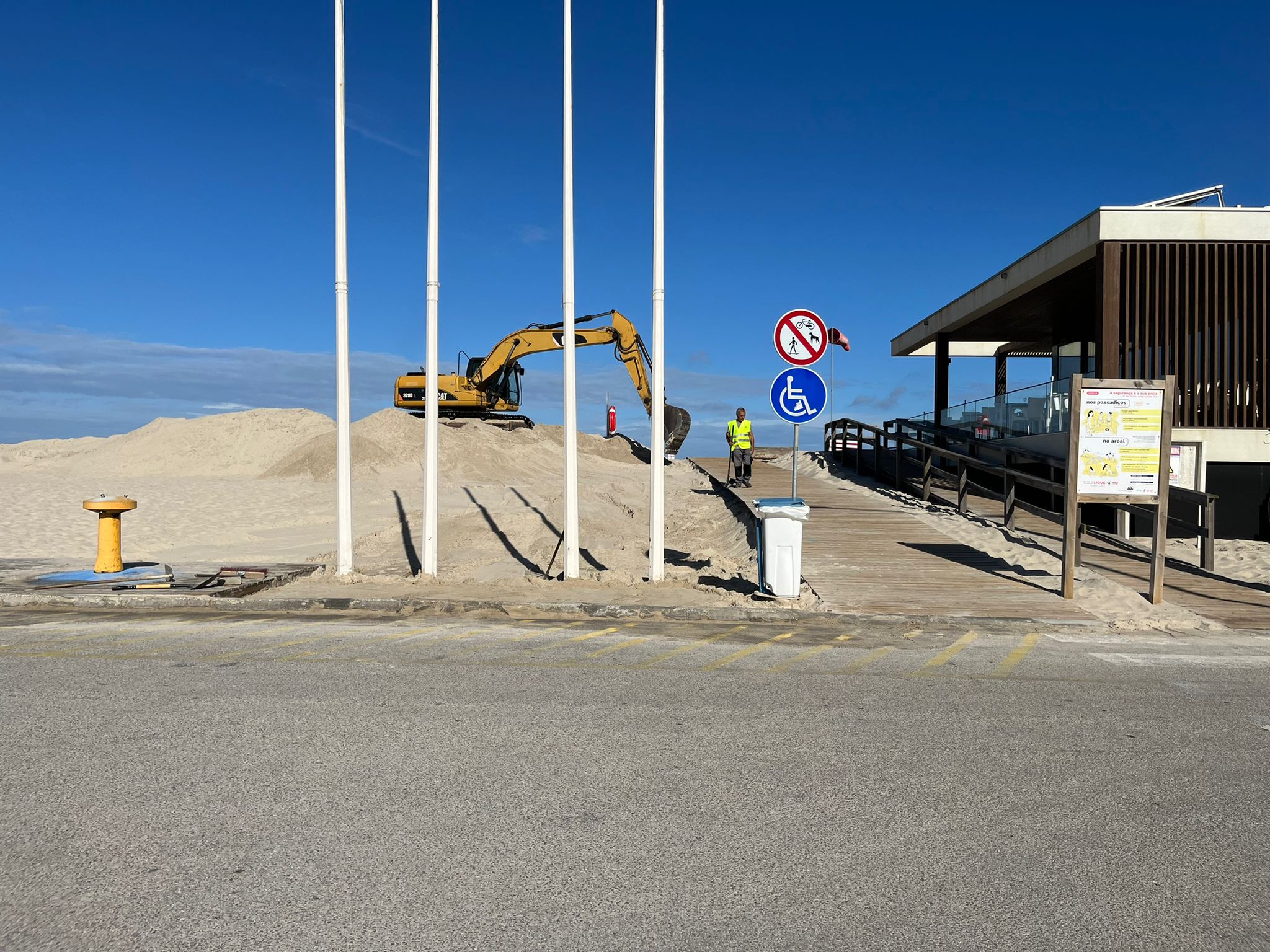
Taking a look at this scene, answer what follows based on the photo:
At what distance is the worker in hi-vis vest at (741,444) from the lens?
22.7 meters

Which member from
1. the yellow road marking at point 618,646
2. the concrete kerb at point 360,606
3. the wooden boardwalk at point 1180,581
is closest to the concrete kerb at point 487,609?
the concrete kerb at point 360,606

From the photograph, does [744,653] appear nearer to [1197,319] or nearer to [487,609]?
[487,609]

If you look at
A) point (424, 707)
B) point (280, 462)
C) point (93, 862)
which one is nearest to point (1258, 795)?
point (424, 707)

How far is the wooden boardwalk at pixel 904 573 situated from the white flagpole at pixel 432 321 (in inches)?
196

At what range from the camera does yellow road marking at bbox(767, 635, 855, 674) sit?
7.46m

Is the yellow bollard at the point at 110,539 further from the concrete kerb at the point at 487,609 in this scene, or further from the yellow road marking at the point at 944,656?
the yellow road marking at the point at 944,656

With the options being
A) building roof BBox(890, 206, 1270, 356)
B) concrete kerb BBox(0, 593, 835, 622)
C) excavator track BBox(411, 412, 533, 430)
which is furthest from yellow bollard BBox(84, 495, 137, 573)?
excavator track BBox(411, 412, 533, 430)

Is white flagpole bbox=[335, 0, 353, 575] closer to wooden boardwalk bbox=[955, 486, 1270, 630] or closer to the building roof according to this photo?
wooden boardwalk bbox=[955, 486, 1270, 630]

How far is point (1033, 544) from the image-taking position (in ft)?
49.3

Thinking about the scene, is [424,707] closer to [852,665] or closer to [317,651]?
[317,651]

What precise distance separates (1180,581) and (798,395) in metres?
5.80

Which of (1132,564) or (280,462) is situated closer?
(1132,564)

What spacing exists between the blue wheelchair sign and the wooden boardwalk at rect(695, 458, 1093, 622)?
205 cm

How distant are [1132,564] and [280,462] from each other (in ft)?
99.7
